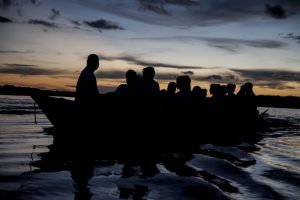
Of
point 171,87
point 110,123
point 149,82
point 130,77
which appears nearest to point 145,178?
point 110,123

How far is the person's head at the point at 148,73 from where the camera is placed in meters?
10.9

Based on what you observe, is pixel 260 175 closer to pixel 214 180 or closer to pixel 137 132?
pixel 214 180

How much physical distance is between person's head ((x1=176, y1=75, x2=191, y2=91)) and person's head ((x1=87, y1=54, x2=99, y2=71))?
156 inches

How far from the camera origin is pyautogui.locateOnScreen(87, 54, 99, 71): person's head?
9375mm

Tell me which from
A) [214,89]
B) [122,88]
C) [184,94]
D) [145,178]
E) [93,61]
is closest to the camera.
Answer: [145,178]

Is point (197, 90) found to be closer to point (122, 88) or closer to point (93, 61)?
point (122, 88)

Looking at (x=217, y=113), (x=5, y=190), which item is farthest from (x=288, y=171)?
(x=217, y=113)

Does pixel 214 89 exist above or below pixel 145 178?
above

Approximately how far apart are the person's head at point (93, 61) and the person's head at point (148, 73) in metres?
1.88

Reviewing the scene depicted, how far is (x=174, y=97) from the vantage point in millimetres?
13031

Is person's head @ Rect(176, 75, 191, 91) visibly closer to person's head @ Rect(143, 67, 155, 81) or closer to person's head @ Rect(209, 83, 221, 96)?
person's head @ Rect(143, 67, 155, 81)

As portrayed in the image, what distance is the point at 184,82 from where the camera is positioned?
1274 cm

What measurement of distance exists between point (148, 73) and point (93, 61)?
2102 millimetres

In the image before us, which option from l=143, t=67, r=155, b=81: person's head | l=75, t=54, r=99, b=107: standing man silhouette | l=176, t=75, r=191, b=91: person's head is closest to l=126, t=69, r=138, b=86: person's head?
l=143, t=67, r=155, b=81: person's head
